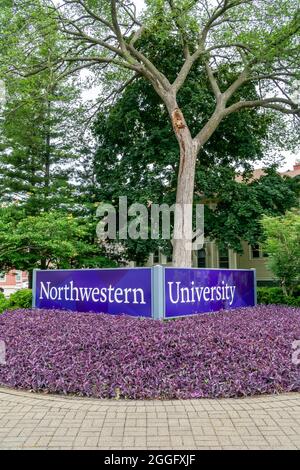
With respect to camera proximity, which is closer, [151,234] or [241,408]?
[241,408]

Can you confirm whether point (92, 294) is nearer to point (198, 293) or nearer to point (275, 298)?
point (198, 293)

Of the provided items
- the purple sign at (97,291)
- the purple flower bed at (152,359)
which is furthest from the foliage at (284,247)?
the purple sign at (97,291)

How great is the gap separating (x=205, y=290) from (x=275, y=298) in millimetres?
5565

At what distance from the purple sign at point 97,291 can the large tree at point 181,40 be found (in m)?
6.13

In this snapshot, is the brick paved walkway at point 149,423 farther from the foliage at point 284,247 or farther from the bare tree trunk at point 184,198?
the bare tree trunk at point 184,198

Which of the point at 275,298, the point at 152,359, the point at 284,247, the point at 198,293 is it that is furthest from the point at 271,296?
the point at 152,359

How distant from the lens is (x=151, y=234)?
59.7 feet

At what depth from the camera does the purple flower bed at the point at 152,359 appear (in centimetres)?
526

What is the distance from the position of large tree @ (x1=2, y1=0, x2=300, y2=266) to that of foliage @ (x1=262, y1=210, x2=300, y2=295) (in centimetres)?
400

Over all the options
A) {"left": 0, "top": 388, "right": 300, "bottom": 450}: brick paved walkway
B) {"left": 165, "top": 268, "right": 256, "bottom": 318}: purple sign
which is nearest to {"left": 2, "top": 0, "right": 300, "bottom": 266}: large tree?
{"left": 165, "top": 268, "right": 256, "bottom": 318}: purple sign

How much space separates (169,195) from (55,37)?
7664 mm

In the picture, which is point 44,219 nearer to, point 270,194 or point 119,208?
point 119,208

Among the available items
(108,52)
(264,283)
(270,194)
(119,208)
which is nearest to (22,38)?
(108,52)

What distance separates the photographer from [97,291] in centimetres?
809
